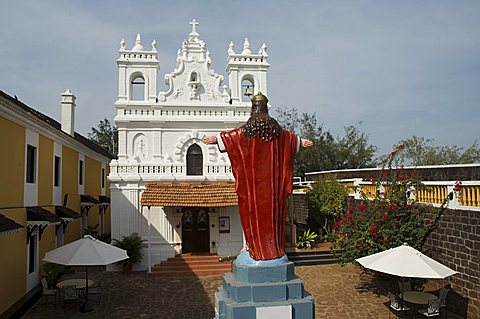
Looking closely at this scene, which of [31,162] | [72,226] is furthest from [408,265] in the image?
[72,226]

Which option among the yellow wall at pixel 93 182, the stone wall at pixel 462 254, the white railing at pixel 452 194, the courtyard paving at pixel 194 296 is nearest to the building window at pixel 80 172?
the yellow wall at pixel 93 182

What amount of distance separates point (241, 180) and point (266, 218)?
596 millimetres

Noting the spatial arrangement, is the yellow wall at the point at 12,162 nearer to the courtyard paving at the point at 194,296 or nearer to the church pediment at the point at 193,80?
the courtyard paving at the point at 194,296

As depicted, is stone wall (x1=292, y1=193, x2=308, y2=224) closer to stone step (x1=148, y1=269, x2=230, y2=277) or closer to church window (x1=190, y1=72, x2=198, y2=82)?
stone step (x1=148, y1=269, x2=230, y2=277)

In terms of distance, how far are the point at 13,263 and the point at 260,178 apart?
7886 mm

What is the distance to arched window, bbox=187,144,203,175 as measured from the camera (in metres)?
16.6

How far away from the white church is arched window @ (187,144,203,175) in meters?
0.04

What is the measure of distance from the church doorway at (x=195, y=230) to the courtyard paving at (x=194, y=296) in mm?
2011

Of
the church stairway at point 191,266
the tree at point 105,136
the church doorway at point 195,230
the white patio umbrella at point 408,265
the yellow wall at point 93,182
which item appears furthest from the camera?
the tree at point 105,136

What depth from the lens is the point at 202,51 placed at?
57.4 feet

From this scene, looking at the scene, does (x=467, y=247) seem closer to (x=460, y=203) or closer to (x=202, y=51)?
(x=460, y=203)

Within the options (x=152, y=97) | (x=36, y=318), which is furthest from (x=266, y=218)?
(x=152, y=97)

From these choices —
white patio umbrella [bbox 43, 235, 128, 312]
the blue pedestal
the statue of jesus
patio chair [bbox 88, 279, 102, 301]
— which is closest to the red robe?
the statue of jesus

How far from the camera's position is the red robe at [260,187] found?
5.64m
